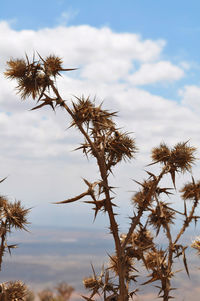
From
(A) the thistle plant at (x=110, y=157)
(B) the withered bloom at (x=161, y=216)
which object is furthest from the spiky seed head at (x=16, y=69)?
(B) the withered bloom at (x=161, y=216)

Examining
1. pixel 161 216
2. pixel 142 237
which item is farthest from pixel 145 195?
pixel 142 237

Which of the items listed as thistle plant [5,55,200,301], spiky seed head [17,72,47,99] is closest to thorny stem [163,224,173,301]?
thistle plant [5,55,200,301]

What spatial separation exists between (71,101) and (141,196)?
9.78ft

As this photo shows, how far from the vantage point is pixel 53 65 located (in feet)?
32.2

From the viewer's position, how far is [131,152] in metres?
9.51

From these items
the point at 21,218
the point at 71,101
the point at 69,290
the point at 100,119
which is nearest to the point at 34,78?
the point at 71,101

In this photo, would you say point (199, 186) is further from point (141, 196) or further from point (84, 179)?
point (84, 179)

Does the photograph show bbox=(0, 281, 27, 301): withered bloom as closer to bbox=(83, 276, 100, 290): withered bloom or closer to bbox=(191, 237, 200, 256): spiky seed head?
bbox=(83, 276, 100, 290): withered bloom

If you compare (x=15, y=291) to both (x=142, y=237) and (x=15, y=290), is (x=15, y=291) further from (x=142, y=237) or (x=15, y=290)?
(x=142, y=237)

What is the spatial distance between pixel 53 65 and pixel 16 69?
3.01 ft

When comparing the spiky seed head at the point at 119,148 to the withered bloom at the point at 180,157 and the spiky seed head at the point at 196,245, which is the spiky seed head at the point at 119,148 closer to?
the withered bloom at the point at 180,157

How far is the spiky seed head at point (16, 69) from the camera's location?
9.64 metres

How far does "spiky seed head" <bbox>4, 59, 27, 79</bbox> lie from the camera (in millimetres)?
9641

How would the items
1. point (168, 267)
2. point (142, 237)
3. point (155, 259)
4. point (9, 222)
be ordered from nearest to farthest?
point (9, 222) < point (168, 267) < point (155, 259) < point (142, 237)
